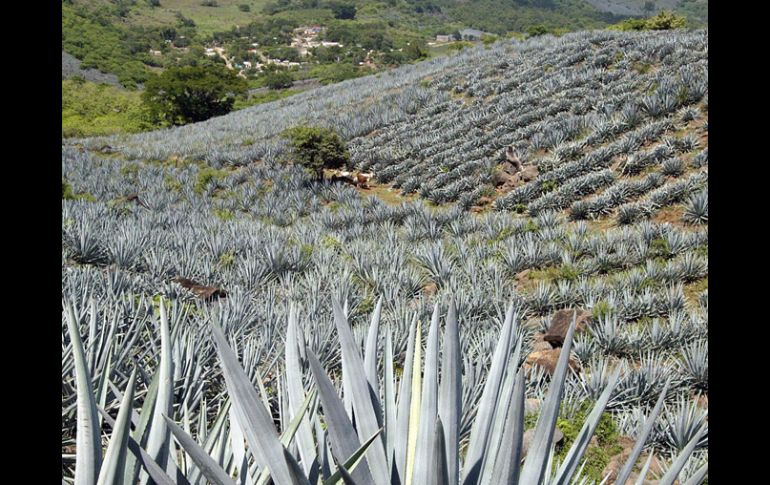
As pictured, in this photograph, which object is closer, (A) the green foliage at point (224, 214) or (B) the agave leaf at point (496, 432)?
(B) the agave leaf at point (496, 432)

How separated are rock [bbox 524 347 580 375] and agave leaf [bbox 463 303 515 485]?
2079 mm

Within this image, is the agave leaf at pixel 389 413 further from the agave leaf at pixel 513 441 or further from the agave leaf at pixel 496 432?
the agave leaf at pixel 513 441

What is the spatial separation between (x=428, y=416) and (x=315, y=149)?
33.4 feet

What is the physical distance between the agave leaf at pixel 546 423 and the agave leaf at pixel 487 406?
0.17m

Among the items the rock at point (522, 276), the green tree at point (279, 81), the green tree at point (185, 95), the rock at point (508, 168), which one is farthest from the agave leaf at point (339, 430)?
the green tree at point (279, 81)

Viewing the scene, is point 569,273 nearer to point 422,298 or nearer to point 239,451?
point 422,298

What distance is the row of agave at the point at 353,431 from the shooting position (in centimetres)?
97

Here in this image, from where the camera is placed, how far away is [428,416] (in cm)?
124

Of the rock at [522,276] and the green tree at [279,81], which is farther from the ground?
the green tree at [279,81]

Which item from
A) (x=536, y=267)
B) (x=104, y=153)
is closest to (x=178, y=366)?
(x=536, y=267)

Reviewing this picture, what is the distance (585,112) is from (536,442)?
36.6 feet

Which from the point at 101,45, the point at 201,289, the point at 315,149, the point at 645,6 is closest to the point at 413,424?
the point at 201,289

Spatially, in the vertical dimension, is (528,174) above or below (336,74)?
below
